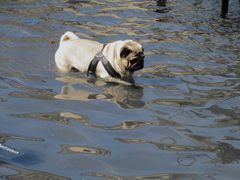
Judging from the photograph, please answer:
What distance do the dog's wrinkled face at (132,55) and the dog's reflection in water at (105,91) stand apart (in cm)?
27

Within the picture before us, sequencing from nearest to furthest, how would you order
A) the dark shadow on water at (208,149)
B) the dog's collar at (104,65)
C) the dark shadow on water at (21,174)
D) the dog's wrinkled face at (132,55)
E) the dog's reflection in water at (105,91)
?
the dark shadow on water at (21,174), the dark shadow on water at (208,149), the dog's reflection in water at (105,91), the dog's wrinkled face at (132,55), the dog's collar at (104,65)

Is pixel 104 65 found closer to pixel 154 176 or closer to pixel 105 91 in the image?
pixel 105 91

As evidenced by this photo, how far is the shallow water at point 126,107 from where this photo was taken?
183 inches

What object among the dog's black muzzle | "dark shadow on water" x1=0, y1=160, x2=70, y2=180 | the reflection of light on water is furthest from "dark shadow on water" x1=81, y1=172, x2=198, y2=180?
the dog's black muzzle

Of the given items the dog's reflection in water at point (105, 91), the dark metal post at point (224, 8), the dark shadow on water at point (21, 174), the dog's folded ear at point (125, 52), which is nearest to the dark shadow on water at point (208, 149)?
the dark shadow on water at point (21, 174)

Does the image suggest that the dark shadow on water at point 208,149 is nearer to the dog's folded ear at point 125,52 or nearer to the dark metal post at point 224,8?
the dog's folded ear at point 125,52

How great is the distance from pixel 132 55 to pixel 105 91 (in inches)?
24.0

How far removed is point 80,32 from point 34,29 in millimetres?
928

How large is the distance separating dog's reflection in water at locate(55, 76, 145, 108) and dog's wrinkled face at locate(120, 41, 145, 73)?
0.90 feet

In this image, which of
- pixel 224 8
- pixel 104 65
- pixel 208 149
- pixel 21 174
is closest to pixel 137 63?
pixel 104 65

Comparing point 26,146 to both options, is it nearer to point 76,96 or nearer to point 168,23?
point 76,96

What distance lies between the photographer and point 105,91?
23.4 feet

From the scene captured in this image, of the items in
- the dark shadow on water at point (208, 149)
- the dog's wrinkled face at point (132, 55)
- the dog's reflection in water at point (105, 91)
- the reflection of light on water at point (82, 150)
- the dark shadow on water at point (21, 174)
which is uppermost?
the dog's wrinkled face at point (132, 55)

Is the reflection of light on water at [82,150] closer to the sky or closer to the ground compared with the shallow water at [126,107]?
closer to the sky
